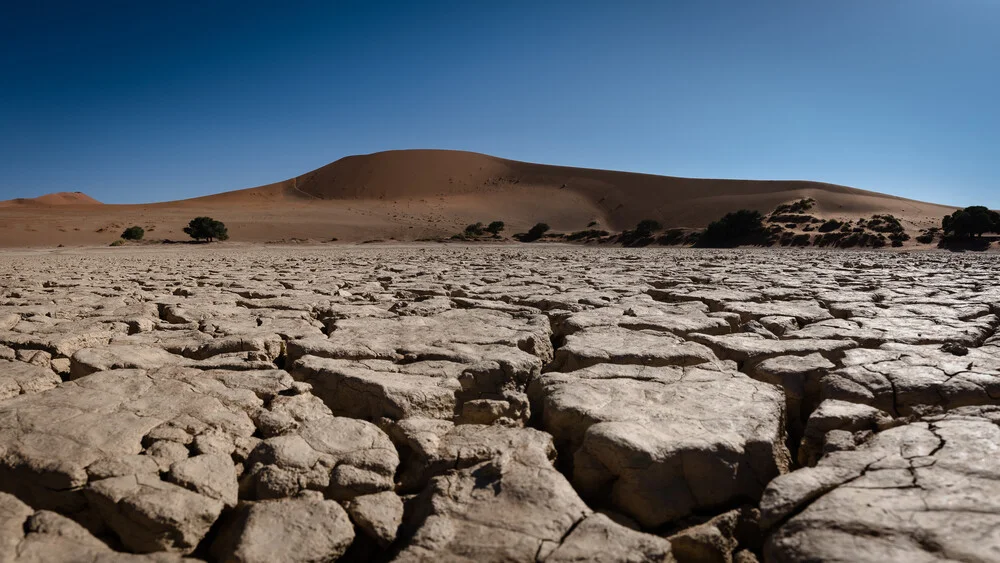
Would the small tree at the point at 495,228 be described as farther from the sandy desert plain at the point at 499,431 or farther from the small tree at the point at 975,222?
the sandy desert plain at the point at 499,431

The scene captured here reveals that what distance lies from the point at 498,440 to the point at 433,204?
125ft

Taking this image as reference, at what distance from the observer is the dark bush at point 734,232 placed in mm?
18500

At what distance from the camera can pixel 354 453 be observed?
1.62 meters

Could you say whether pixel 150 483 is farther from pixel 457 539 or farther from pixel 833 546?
pixel 833 546

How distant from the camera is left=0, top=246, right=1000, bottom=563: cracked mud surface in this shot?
1249mm

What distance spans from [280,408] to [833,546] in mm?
1597

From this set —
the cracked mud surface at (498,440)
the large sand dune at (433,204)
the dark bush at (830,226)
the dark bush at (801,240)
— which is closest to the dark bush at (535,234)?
the large sand dune at (433,204)

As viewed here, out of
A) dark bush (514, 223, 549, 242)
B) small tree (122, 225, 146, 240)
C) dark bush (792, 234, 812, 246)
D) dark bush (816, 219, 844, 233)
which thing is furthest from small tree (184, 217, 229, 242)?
dark bush (816, 219, 844, 233)

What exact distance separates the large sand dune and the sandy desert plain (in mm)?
20615

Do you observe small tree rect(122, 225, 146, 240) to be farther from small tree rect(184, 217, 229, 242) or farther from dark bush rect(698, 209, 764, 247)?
dark bush rect(698, 209, 764, 247)

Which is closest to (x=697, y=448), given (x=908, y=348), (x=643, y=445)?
(x=643, y=445)

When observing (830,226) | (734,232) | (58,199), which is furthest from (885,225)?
(58,199)

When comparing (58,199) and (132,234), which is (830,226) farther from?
(58,199)

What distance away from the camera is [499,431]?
1788 millimetres
